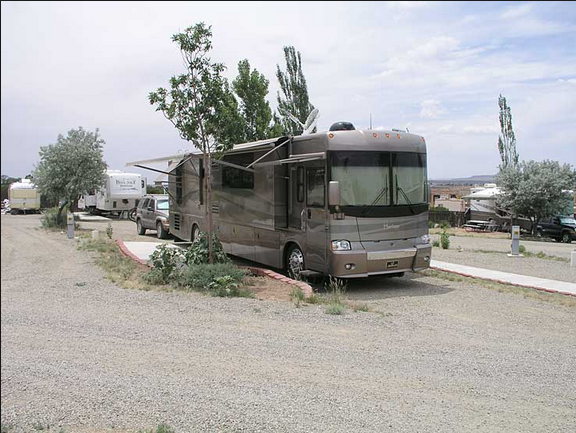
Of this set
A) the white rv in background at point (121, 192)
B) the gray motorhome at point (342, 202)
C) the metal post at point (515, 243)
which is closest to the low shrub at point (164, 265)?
the gray motorhome at point (342, 202)

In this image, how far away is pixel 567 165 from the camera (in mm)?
31719

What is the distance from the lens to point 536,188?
30.5m

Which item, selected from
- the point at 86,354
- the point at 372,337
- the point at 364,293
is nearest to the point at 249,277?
the point at 364,293

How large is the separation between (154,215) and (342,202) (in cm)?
1311

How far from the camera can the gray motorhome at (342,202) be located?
10.0m

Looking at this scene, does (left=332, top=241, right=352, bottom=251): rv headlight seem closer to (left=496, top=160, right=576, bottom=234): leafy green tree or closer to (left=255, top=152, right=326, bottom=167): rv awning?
(left=255, top=152, right=326, bottom=167): rv awning

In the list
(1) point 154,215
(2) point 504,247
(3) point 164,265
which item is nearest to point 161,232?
(1) point 154,215

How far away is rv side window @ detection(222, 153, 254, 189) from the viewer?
492 inches

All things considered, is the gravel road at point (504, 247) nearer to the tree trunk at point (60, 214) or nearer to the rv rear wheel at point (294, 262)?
the rv rear wheel at point (294, 262)

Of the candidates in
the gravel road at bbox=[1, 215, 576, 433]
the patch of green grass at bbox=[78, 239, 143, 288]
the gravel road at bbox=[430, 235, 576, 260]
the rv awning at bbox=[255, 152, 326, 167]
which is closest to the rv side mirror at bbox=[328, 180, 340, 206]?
the rv awning at bbox=[255, 152, 326, 167]

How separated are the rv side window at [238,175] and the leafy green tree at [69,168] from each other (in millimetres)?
11098

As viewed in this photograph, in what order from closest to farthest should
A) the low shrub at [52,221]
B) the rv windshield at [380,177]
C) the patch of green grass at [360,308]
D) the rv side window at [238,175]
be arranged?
the patch of green grass at [360,308] → the rv windshield at [380,177] → the rv side window at [238,175] → the low shrub at [52,221]

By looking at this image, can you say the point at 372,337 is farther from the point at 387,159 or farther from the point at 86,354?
the point at 387,159

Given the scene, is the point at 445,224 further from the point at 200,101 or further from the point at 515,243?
the point at 200,101
